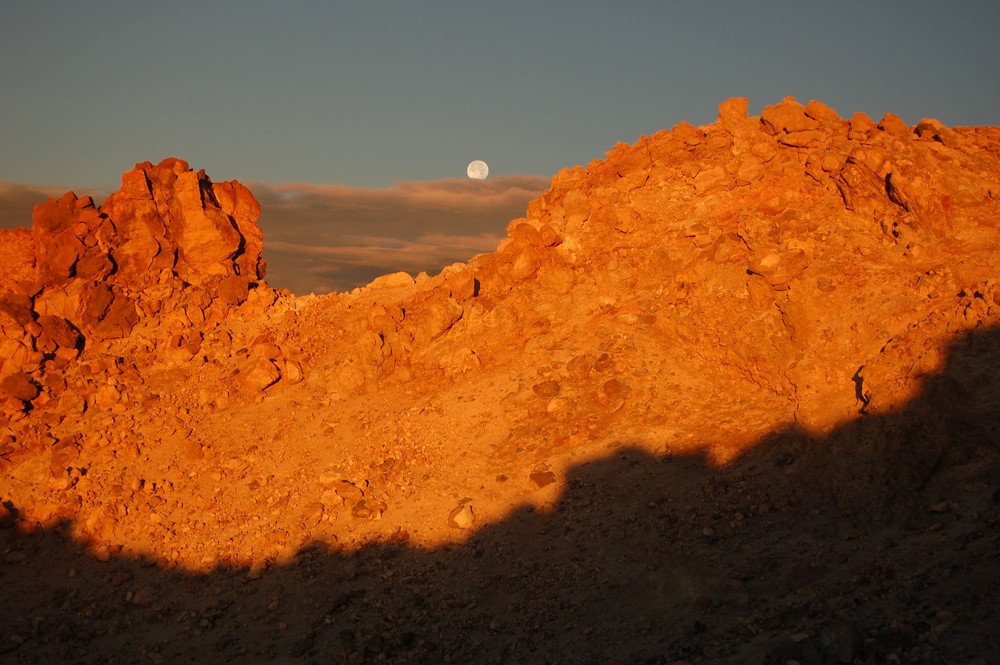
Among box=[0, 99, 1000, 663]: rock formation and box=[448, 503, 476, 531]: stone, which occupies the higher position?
box=[0, 99, 1000, 663]: rock formation

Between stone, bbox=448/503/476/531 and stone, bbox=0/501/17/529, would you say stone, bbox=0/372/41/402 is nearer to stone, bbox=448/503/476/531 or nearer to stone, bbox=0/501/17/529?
stone, bbox=0/501/17/529

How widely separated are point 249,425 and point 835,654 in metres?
10.6

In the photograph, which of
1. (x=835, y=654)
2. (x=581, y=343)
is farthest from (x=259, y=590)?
(x=835, y=654)

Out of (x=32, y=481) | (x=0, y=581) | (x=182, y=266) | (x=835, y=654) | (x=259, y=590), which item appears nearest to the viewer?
(x=835, y=654)

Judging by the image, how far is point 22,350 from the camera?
14531 millimetres

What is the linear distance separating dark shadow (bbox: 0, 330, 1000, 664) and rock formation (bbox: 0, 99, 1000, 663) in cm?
4

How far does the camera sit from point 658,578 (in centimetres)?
936

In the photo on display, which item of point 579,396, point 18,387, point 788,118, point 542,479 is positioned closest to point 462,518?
point 542,479

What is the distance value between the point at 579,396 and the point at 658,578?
13.6ft

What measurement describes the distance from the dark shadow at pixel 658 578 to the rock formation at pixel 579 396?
0.04m

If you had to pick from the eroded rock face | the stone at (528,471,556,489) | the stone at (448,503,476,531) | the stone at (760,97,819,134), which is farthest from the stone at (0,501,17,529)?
the stone at (760,97,819,134)

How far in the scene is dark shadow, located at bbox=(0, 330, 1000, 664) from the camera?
732 cm

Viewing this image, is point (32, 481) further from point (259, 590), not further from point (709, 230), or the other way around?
point (709, 230)

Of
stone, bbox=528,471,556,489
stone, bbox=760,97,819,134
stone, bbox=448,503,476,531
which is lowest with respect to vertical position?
stone, bbox=448,503,476,531
